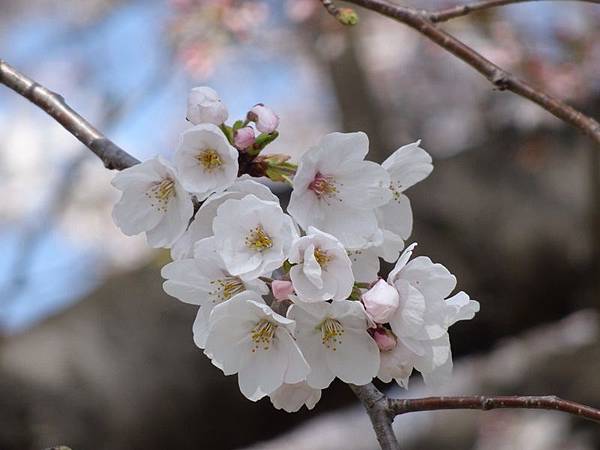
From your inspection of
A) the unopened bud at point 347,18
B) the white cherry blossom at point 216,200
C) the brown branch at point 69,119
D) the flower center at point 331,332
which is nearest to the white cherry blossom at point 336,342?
the flower center at point 331,332

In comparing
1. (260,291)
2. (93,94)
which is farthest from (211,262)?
(93,94)

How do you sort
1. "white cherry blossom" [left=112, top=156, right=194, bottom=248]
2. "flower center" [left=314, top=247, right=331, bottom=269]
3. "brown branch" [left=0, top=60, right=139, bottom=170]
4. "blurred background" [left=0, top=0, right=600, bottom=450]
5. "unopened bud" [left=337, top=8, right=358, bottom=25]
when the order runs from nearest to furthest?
"flower center" [left=314, top=247, right=331, bottom=269] < "white cherry blossom" [left=112, top=156, right=194, bottom=248] < "brown branch" [left=0, top=60, right=139, bottom=170] < "unopened bud" [left=337, top=8, right=358, bottom=25] < "blurred background" [left=0, top=0, right=600, bottom=450]

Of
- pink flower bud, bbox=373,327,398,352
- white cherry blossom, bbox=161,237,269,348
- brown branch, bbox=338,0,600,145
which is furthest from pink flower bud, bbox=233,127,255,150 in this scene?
brown branch, bbox=338,0,600,145

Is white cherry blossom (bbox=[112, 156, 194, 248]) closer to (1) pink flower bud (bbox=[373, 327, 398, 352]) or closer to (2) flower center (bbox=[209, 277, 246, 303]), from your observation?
(2) flower center (bbox=[209, 277, 246, 303])

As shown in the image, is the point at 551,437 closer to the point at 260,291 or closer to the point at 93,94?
the point at 260,291

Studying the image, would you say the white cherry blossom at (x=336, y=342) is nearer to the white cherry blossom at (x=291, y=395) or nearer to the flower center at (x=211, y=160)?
the white cherry blossom at (x=291, y=395)

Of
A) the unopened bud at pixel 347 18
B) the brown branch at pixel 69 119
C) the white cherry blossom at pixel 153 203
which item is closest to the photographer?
the white cherry blossom at pixel 153 203
